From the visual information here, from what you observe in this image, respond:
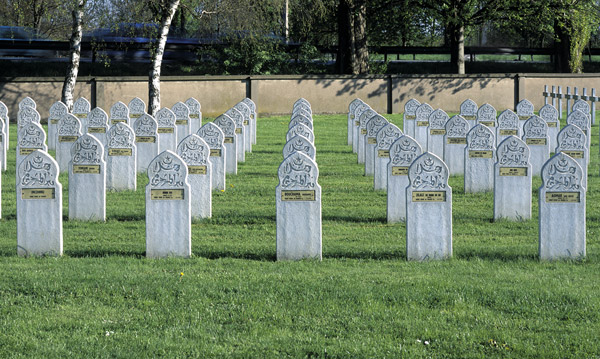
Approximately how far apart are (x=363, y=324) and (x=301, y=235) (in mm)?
2306

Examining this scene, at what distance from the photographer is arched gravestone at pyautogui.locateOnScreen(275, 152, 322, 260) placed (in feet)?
31.7

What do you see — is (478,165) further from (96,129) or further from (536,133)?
(96,129)

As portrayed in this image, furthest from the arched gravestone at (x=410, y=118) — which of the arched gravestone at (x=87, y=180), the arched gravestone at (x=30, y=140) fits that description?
the arched gravestone at (x=87, y=180)

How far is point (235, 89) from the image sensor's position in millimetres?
33812

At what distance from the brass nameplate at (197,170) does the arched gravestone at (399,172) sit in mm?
2283

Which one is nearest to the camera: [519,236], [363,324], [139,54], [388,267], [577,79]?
[363,324]

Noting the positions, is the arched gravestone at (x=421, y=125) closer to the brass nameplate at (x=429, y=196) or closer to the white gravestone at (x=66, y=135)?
the white gravestone at (x=66, y=135)

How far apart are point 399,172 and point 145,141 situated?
6.53m

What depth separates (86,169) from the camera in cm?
1206

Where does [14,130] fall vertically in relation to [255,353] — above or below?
above

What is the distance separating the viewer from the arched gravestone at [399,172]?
11.5m

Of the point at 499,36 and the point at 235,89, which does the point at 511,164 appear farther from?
the point at 499,36

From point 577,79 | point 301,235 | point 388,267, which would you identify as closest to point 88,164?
point 301,235

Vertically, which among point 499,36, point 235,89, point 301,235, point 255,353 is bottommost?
point 255,353
